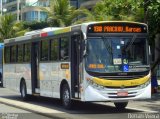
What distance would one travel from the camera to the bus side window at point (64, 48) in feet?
59.5

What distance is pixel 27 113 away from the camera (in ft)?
54.9

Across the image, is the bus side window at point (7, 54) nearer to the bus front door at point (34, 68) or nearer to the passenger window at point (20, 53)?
the passenger window at point (20, 53)

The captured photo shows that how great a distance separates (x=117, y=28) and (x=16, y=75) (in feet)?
27.7

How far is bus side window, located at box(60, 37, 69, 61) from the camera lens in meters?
18.1

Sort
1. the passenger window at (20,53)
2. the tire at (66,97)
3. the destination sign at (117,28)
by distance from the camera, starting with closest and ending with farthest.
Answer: the destination sign at (117,28), the tire at (66,97), the passenger window at (20,53)

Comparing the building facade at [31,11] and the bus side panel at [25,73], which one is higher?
the building facade at [31,11]

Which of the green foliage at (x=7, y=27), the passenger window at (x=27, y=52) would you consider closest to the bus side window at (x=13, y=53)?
the passenger window at (x=27, y=52)

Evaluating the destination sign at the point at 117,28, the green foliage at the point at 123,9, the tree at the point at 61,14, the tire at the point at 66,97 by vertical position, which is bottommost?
the tire at the point at 66,97

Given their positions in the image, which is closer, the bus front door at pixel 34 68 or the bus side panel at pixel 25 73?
the bus front door at pixel 34 68

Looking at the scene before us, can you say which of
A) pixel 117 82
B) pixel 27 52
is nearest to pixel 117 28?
pixel 117 82

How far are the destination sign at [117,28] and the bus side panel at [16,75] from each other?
6.23 metres

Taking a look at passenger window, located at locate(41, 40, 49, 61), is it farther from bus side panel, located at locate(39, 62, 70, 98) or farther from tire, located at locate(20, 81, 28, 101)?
tire, located at locate(20, 81, 28, 101)

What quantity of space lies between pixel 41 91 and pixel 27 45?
102 inches

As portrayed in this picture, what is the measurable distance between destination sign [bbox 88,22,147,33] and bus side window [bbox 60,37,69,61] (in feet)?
5.54
